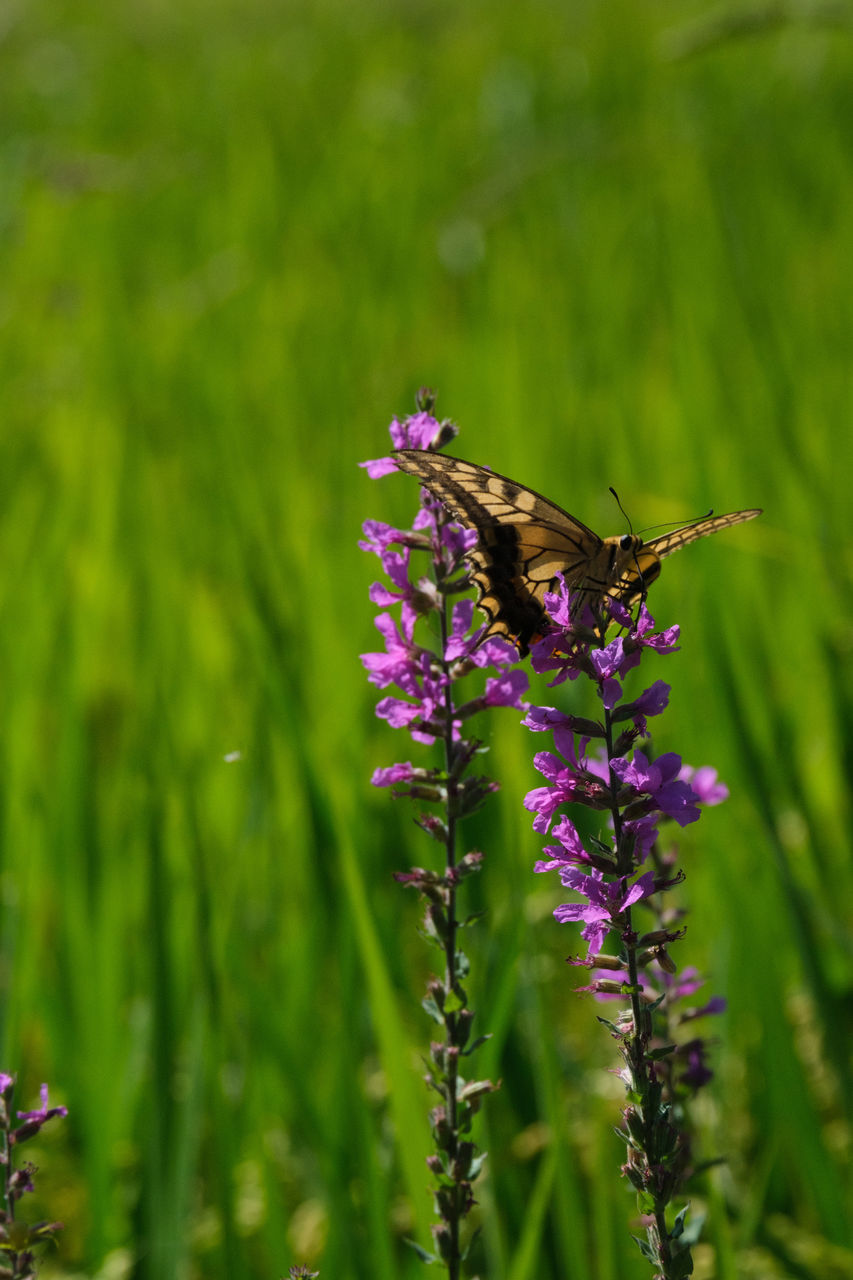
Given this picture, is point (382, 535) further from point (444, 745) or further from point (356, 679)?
point (356, 679)

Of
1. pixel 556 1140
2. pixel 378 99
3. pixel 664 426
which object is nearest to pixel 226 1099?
pixel 556 1140

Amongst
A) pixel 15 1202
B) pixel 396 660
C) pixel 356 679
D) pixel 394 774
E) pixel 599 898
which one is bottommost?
pixel 15 1202

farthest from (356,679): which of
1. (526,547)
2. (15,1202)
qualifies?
(15,1202)

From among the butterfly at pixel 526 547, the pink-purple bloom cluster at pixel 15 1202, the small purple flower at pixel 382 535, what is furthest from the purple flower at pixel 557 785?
the pink-purple bloom cluster at pixel 15 1202

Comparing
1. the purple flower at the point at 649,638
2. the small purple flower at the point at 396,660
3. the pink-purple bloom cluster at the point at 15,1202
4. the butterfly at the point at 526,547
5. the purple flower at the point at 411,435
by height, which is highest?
the purple flower at the point at 411,435

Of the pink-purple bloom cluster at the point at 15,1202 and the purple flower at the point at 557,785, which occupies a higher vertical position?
the purple flower at the point at 557,785

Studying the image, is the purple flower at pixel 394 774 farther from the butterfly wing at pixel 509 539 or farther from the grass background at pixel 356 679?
the grass background at pixel 356 679

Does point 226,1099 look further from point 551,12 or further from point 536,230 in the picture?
point 551,12
